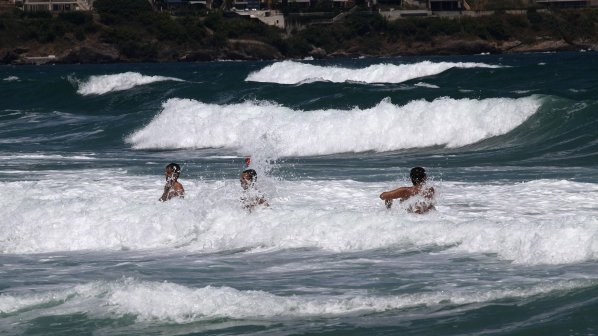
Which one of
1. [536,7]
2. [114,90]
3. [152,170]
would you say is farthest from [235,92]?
[536,7]

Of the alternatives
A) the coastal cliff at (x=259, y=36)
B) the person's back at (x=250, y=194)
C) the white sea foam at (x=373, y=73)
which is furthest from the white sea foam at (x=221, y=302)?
the coastal cliff at (x=259, y=36)

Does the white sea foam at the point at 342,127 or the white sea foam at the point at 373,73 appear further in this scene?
the white sea foam at the point at 373,73

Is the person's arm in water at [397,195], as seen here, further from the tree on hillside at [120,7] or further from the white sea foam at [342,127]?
the tree on hillside at [120,7]

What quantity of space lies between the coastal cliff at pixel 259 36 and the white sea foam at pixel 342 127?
227 feet

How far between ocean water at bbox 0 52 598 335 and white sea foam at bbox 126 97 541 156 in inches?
2.4

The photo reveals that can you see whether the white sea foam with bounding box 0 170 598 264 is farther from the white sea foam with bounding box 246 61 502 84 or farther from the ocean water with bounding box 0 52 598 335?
the white sea foam with bounding box 246 61 502 84

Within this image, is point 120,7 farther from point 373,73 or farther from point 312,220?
point 312,220

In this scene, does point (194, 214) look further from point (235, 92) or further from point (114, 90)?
point (114, 90)

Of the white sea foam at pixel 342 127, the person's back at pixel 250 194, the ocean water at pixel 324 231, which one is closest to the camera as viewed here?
the ocean water at pixel 324 231

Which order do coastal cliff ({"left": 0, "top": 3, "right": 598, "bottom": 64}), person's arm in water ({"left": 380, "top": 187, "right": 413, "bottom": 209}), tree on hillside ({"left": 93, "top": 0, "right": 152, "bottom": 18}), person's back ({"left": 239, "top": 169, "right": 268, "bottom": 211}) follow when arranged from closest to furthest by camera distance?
1. person's arm in water ({"left": 380, "top": 187, "right": 413, "bottom": 209})
2. person's back ({"left": 239, "top": 169, "right": 268, "bottom": 211})
3. coastal cliff ({"left": 0, "top": 3, "right": 598, "bottom": 64})
4. tree on hillside ({"left": 93, "top": 0, "right": 152, "bottom": 18})

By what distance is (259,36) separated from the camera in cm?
10294

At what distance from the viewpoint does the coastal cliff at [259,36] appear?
99.4m

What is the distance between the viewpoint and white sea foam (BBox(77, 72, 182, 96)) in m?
45.9

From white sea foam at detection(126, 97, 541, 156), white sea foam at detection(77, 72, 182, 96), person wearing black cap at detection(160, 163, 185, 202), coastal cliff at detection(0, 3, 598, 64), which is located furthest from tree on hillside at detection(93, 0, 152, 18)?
person wearing black cap at detection(160, 163, 185, 202)
